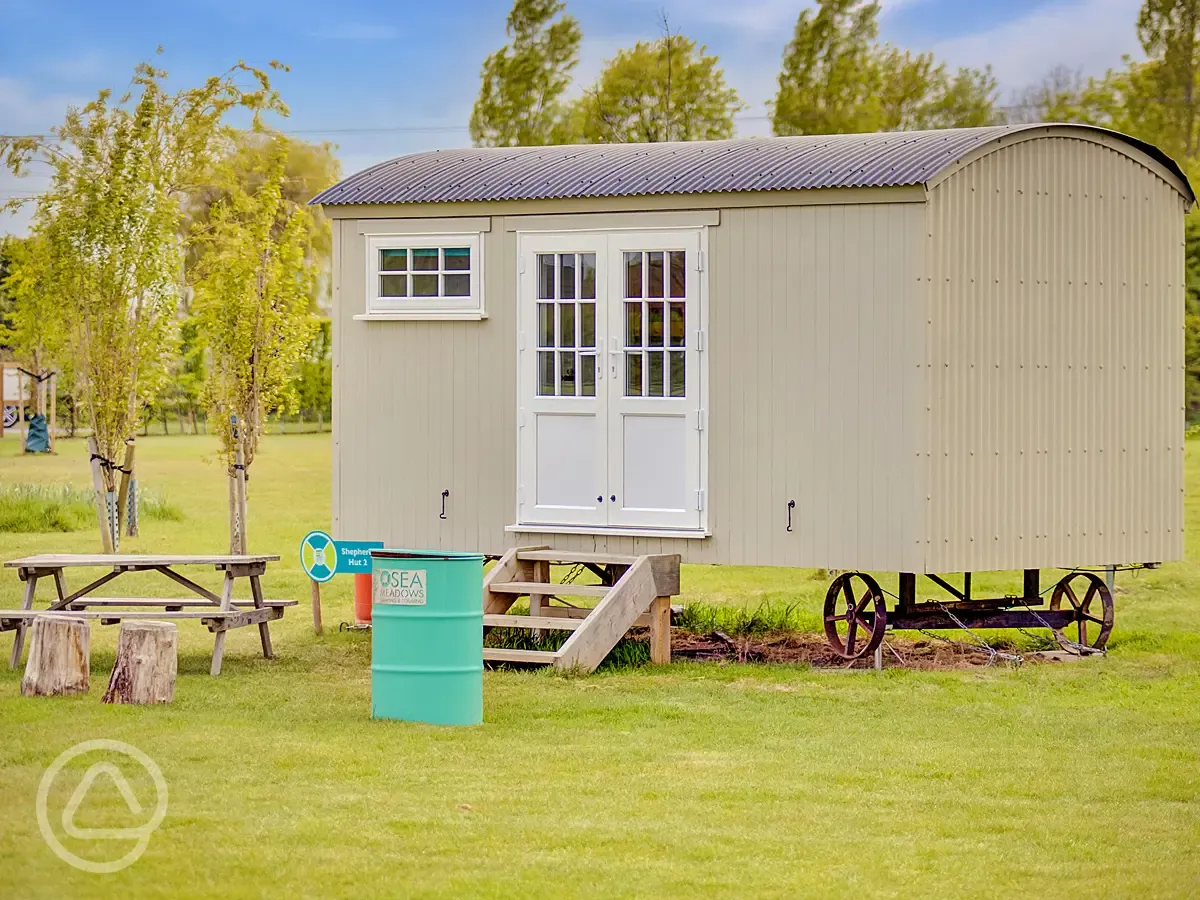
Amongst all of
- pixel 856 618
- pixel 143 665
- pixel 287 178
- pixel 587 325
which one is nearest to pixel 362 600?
pixel 587 325

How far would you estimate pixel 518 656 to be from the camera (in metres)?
11.2

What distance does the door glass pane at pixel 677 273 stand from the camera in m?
11.8

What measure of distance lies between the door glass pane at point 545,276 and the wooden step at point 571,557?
1665mm

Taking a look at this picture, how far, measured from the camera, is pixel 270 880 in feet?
19.8

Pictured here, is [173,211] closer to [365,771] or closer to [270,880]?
[365,771]

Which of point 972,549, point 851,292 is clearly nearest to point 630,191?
point 851,292

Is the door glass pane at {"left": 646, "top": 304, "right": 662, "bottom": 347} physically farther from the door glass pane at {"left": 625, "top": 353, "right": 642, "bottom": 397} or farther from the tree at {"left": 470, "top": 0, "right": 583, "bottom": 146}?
the tree at {"left": 470, "top": 0, "right": 583, "bottom": 146}

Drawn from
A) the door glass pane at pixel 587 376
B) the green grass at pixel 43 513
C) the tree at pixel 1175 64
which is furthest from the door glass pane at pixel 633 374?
the tree at pixel 1175 64

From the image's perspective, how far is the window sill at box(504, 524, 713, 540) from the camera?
1172cm

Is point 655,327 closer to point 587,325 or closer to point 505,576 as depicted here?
point 587,325

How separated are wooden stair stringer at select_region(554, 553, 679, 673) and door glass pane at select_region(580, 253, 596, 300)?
176 cm

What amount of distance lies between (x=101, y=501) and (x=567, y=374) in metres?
8.68

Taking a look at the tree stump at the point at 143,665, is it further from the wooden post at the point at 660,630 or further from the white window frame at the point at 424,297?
the white window frame at the point at 424,297

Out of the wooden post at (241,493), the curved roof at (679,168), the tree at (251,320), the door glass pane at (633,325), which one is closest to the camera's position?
the curved roof at (679,168)
